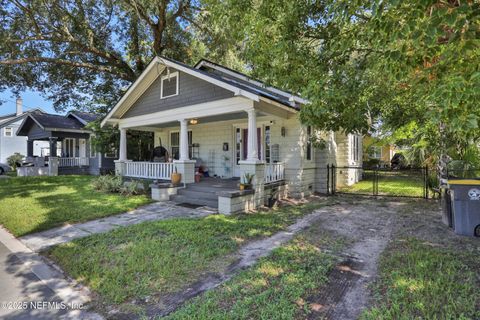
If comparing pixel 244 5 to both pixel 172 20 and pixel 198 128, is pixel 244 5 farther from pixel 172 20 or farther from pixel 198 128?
pixel 172 20

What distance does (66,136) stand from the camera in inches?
780

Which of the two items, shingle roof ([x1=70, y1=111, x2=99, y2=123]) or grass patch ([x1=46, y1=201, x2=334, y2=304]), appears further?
shingle roof ([x1=70, y1=111, x2=99, y2=123])

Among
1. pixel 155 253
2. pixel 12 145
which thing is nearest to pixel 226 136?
pixel 155 253

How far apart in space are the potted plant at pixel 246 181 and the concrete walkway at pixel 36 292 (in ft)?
16.5

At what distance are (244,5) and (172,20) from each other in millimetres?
12077

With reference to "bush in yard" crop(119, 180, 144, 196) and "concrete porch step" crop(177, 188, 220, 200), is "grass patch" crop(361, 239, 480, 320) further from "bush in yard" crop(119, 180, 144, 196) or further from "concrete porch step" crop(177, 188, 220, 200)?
"bush in yard" crop(119, 180, 144, 196)

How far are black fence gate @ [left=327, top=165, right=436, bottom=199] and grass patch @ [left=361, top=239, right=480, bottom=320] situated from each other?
484 centimetres

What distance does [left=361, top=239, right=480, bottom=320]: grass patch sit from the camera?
8.98 ft

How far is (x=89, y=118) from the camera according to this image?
22.0 meters

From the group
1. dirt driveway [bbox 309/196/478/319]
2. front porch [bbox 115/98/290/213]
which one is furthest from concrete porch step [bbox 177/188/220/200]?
dirt driveway [bbox 309/196/478/319]

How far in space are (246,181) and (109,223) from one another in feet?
12.9

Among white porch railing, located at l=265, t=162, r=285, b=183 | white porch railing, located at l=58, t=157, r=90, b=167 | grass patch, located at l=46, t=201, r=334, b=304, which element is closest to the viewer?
grass patch, located at l=46, t=201, r=334, b=304

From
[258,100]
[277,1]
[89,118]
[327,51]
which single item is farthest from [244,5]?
[89,118]

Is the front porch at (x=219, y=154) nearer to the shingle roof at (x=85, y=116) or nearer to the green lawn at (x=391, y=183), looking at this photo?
the green lawn at (x=391, y=183)
